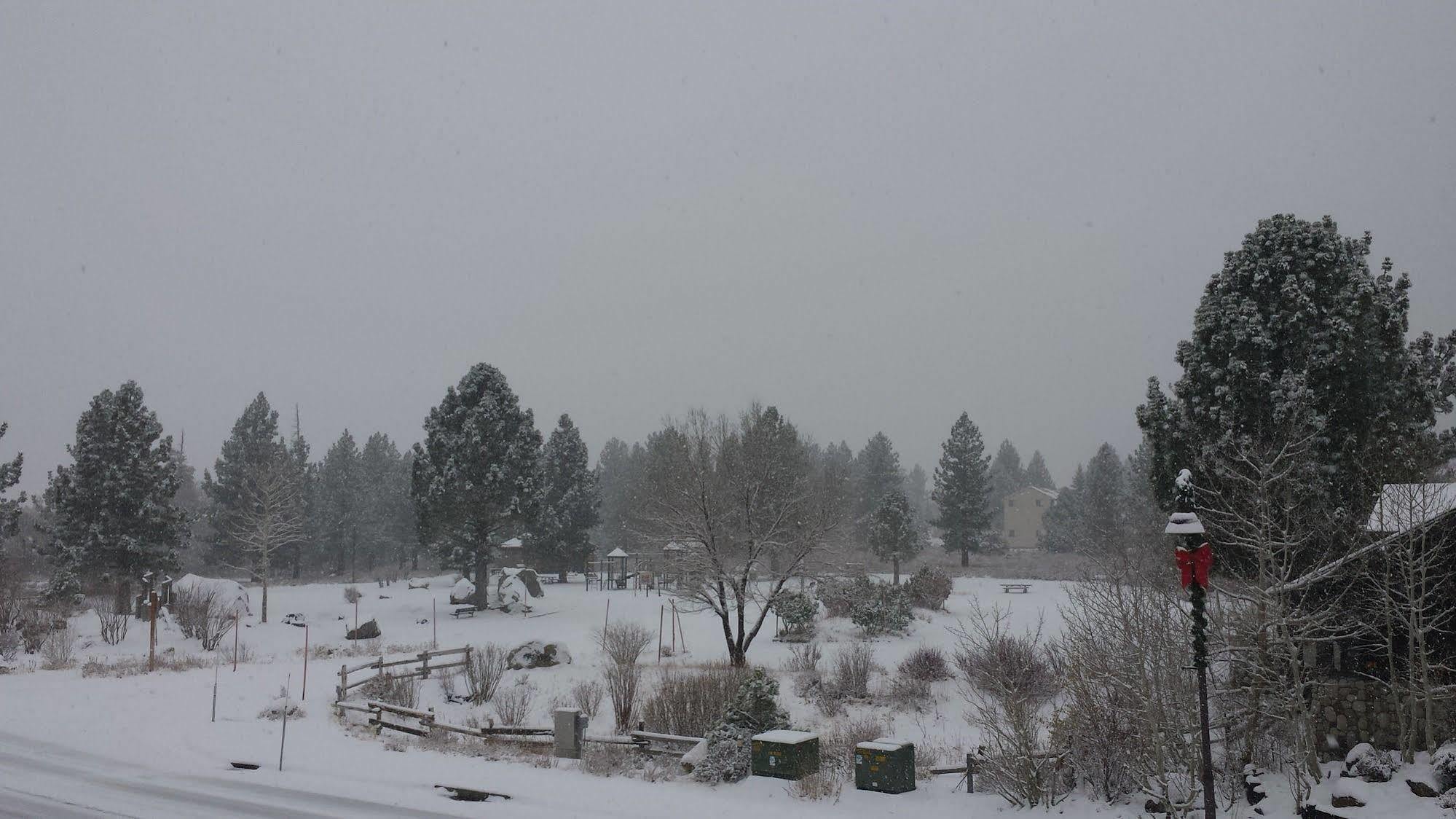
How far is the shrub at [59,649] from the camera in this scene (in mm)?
27781

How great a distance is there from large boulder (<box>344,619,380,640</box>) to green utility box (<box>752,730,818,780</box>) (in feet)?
85.6

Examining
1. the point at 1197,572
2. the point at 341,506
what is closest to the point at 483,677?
the point at 1197,572

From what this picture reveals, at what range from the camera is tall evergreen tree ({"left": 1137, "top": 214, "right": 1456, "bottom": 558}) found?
21.2 metres

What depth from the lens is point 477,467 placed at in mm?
44188

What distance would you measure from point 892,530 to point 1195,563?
159 feet

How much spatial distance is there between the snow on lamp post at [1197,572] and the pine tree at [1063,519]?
217ft

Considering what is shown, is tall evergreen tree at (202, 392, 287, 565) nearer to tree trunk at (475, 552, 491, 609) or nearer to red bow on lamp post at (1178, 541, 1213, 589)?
tree trunk at (475, 552, 491, 609)

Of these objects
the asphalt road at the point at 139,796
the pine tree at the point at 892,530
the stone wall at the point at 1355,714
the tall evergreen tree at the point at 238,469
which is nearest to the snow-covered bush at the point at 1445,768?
the stone wall at the point at 1355,714

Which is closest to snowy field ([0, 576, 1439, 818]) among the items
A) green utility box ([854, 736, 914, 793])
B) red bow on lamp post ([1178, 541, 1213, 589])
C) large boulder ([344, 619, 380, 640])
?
green utility box ([854, 736, 914, 793])

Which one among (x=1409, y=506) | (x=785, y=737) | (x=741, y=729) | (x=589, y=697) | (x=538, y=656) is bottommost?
(x=589, y=697)

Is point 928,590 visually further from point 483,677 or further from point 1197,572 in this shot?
point 1197,572

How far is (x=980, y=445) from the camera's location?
239 feet

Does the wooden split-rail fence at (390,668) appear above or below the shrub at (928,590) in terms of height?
below

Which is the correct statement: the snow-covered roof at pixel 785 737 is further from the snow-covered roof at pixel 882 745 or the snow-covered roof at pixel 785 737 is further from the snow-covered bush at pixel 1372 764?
the snow-covered bush at pixel 1372 764
